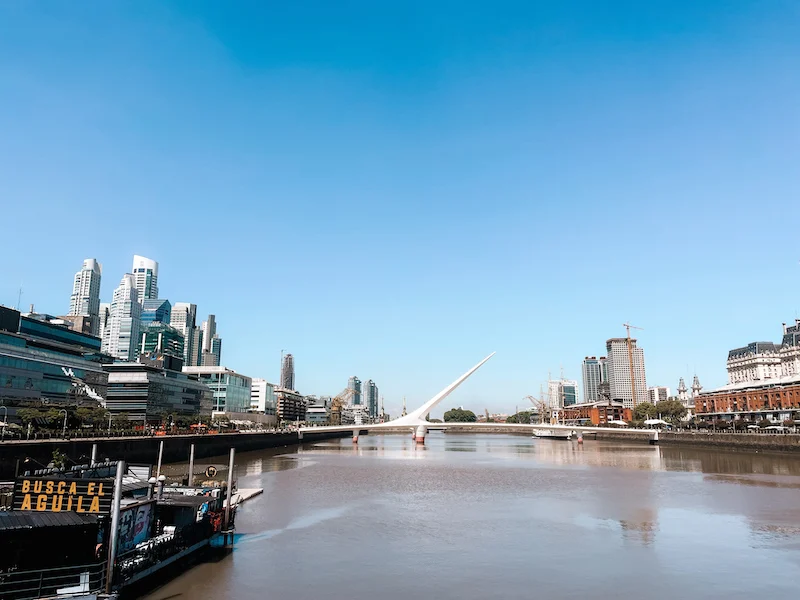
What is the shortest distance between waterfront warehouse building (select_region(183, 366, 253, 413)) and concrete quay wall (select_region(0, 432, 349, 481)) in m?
52.2

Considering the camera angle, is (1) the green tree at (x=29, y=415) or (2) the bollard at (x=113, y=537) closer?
(2) the bollard at (x=113, y=537)

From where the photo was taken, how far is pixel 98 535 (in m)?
14.2

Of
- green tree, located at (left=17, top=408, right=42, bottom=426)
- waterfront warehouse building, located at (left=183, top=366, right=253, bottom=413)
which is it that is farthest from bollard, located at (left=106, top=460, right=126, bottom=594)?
waterfront warehouse building, located at (left=183, top=366, right=253, bottom=413)

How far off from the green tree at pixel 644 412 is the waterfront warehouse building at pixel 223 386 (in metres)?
100

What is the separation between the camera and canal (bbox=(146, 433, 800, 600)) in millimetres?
17359

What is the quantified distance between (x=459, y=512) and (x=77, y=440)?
90.0ft

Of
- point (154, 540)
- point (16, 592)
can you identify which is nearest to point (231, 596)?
point (154, 540)

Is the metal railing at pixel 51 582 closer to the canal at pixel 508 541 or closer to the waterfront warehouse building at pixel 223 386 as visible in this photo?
the canal at pixel 508 541

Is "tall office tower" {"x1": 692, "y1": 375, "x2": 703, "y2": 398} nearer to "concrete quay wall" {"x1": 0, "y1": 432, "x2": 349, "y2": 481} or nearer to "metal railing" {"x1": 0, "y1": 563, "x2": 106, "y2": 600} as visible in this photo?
"concrete quay wall" {"x1": 0, "y1": 432, "x2": 349, "y2": 481}

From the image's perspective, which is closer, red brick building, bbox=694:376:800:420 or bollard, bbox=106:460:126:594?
bollard, bbox=106:460:126:594

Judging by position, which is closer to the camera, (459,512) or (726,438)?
(459,512)

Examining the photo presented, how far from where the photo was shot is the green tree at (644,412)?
14720 cm

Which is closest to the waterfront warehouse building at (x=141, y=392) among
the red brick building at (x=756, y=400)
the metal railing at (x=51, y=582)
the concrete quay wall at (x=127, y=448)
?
the concrete quay wall at (x=127, y=448)

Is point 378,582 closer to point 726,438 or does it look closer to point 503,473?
point 503,473
